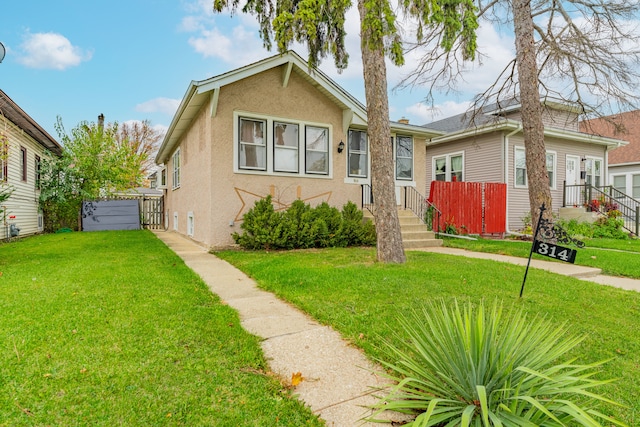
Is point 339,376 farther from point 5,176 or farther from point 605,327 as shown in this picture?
point 5,176

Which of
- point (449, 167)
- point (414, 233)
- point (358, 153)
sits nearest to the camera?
point (414, 233)

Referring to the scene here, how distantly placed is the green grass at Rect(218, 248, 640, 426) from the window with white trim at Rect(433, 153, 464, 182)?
9.55 meters

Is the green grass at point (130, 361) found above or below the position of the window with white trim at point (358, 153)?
below

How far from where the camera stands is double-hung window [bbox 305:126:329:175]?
30.9ft

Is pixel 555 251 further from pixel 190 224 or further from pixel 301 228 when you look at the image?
pixel 190 224

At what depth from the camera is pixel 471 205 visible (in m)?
11.8

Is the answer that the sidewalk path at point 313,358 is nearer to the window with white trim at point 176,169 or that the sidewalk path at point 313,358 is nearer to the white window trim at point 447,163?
the window with white trim at point 176,169

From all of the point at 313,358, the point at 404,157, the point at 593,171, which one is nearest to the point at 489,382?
the point at 313,358

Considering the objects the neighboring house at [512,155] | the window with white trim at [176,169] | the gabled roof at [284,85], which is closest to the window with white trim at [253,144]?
the gabled roof at [284,85]

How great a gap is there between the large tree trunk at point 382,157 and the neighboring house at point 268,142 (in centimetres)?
245

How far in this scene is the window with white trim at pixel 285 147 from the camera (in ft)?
29.5

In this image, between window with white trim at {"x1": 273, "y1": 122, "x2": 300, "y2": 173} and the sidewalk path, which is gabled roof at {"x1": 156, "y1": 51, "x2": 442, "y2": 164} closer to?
window with white trim at {"x1": 273, "y1": 122, "x2": 300, "y2": 173}

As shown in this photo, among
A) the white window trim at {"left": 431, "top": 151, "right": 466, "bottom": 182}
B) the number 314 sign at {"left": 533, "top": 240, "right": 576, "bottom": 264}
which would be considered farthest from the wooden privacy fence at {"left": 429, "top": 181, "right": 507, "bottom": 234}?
the number 314 sign at {"left": 533, "top": 240, "right": 576, "bottom": 264}

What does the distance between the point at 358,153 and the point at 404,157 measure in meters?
1.85
